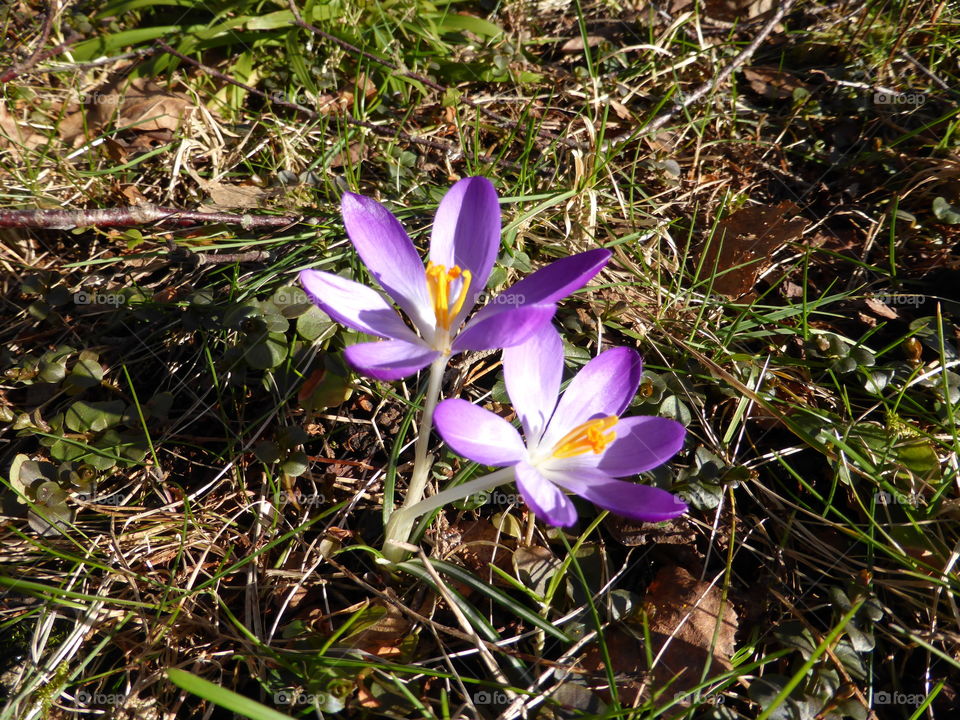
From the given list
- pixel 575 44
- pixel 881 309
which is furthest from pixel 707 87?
pixel 881 309

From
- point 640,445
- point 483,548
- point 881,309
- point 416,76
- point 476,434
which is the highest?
point 416,76

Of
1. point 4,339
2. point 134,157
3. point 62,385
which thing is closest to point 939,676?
point 62,385

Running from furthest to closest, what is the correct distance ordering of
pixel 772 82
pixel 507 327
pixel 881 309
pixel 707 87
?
pixel 772 82
pixel 707 87
pixel 881 309
pixel 507 327

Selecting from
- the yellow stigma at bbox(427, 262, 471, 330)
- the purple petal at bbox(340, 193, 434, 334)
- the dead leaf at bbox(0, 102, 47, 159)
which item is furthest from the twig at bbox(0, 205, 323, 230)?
the yellow stigma at bbox(427, 262, 471, 330)

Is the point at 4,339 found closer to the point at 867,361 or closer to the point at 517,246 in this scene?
the point at 517,246

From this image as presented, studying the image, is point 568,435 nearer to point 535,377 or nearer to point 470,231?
point 535,377

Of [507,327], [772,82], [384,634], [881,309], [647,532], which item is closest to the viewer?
[507,327]

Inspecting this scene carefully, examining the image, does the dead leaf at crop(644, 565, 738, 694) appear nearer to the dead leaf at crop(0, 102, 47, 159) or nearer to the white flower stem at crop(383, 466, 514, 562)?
the white flower stem at crop(383, 466, 514, 562)
